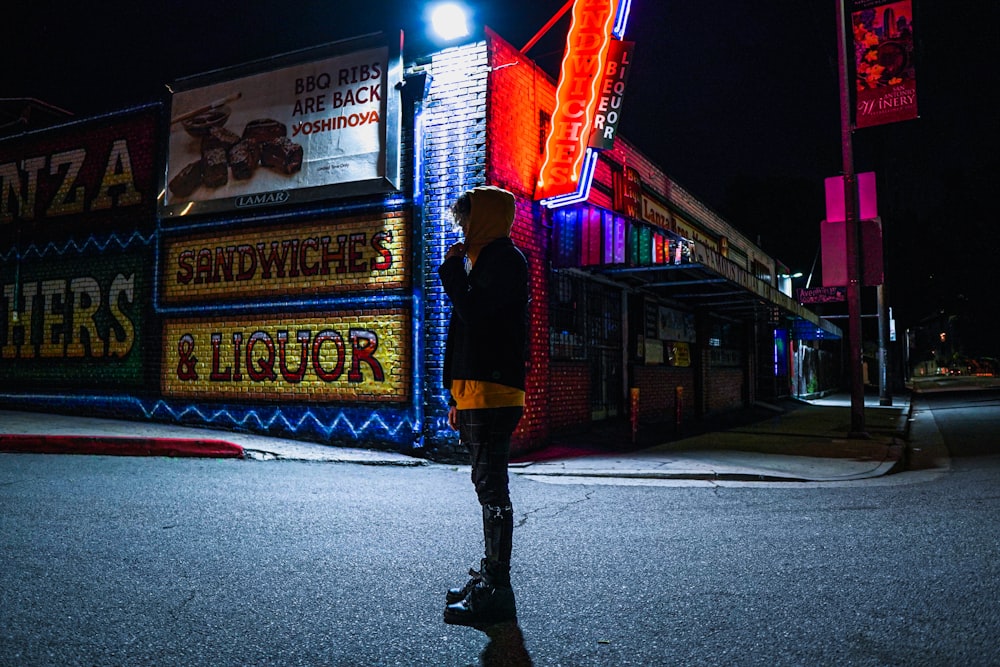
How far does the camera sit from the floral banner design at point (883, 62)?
1272 centimetres

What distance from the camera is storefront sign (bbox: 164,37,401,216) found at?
10203mm

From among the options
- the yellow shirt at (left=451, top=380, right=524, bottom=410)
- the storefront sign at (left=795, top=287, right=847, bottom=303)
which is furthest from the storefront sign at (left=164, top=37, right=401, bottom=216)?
the storefront sign at (left=795, top=287, right=847, bottom=303)

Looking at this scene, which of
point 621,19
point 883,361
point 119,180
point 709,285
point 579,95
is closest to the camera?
point 621,19

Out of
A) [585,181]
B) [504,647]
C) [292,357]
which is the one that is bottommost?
[504,647]

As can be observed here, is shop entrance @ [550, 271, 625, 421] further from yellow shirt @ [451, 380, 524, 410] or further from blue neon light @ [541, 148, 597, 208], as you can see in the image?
yellow shirt @ [451, 380, 524, 410]

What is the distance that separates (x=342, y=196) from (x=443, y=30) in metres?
2.74

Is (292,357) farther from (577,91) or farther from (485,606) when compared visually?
(485,606)

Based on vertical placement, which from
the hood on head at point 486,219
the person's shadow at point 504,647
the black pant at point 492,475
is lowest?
the person's shadow at point 504,647

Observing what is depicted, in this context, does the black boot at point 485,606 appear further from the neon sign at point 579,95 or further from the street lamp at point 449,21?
the street lamp at point 449,21

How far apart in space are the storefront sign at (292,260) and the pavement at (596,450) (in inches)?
89.9

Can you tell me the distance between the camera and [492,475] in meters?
3.35

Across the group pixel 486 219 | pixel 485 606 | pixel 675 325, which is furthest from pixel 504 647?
pixel 675 325

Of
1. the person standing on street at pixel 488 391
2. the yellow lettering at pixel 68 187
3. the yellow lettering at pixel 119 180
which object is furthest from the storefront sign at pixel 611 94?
the yellow lettering at pixel 68 187

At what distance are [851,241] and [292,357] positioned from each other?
9.77 m
